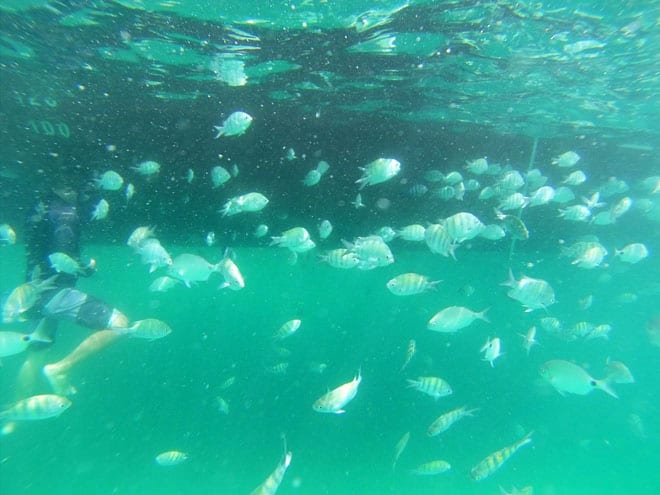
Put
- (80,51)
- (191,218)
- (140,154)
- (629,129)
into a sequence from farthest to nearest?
(629,129) < (191,218) < (140,154) < (80,51)

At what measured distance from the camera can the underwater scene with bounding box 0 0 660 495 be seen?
8.02 m

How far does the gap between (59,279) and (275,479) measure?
30.7 ft

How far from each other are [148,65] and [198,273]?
6836mm

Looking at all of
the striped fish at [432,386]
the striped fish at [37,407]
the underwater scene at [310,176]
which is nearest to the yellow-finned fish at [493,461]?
the underwater scene at [310,176]

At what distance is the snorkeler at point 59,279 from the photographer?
30.9 feet

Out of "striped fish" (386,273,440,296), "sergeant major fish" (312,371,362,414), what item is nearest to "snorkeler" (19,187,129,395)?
"sergeant major fish" (312,371,362,414)

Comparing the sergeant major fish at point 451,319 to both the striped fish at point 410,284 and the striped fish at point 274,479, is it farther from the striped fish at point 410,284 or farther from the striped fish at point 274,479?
the striped fish at point 274,479

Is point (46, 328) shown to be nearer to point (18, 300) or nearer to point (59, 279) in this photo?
point (59, 279)

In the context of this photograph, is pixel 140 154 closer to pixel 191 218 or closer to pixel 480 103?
pixel 191 218

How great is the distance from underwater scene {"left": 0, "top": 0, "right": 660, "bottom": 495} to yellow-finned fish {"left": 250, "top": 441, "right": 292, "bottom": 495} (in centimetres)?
4

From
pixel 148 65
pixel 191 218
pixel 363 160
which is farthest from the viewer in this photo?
pixel 191 218

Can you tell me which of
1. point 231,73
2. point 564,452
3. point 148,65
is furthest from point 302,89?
point 564,452

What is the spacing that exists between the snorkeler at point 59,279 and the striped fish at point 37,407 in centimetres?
165

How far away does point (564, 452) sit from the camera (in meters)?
26.4
